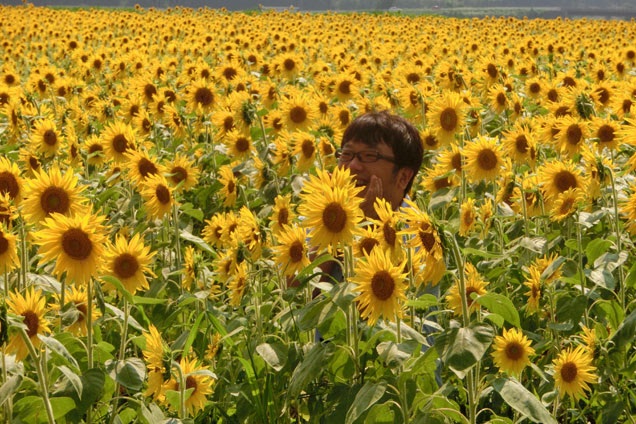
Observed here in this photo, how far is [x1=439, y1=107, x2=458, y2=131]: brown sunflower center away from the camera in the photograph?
20.3 ft

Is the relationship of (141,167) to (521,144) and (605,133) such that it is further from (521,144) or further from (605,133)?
(605,133)

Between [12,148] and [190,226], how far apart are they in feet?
8.52

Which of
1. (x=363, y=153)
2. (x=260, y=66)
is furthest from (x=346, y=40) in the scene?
(x=363, y=153)

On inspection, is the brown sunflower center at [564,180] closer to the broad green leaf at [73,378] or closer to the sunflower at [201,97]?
the broad green leaf at [73,378]

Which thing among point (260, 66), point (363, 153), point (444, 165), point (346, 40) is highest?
point (363, 153)

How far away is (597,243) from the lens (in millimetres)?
4246

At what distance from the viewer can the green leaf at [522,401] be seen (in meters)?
2.87

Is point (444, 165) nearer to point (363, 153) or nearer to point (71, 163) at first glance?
point (363, 153)

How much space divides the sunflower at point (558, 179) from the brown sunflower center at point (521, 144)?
773 mm

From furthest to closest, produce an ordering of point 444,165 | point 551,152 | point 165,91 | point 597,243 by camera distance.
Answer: point 165,91 → point 551,152 → point 444,165 → point 597,243

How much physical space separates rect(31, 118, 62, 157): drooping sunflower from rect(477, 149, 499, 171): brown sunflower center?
275cm

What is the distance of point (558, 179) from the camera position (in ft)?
15.9

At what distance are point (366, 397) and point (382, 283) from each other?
0.35 metres

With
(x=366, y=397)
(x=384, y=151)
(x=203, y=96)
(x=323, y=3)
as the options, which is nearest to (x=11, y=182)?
(x=366, y=397)
